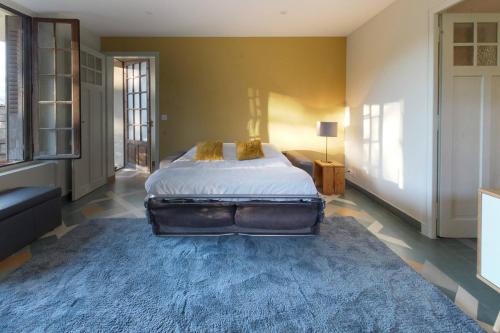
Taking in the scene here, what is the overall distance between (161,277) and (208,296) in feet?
1.46

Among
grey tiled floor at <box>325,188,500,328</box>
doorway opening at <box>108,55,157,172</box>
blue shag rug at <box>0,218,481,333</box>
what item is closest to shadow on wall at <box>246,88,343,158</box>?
grey tiled floor at <box>325,188,500,328</box>

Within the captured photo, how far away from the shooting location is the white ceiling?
3.79m

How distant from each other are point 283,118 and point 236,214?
3.12m

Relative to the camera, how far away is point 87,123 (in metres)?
4.60

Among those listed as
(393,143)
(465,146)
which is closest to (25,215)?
(393,143)

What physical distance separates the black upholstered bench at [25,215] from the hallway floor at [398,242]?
3.3 inches

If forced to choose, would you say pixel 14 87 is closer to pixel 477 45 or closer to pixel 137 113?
pixel 137 113

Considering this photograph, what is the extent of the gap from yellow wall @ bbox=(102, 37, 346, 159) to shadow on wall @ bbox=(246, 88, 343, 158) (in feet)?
0.06

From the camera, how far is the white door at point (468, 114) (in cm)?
278

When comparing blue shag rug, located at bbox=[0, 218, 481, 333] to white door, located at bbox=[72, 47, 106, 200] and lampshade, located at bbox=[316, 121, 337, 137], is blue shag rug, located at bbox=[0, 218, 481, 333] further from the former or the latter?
lampshade, located at bbox=[316, 121, 337, 137]

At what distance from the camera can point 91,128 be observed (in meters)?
4.71

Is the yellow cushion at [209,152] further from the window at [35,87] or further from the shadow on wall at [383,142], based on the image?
the shadow on wall at [383,142]

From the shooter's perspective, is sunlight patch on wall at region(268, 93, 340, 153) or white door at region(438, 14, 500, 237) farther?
sunlight patch on wall at region(268, 93, 340, 153)

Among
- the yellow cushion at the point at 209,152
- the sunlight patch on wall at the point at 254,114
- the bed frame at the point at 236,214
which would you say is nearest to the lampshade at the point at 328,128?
the sunlight patch on wall at the point at 254,114
